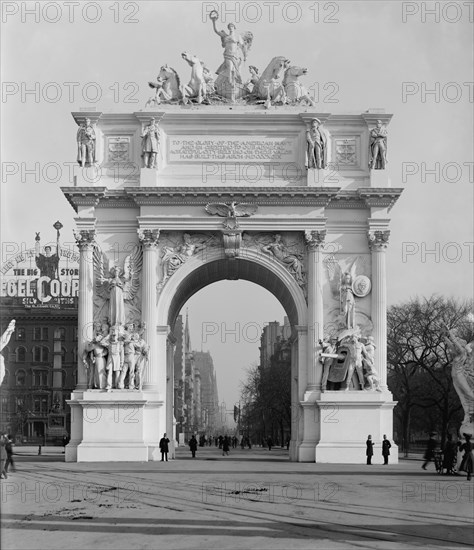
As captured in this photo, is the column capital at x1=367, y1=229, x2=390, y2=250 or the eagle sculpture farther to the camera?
the column capital at x1=367, y1=229, x2=390, y2=250

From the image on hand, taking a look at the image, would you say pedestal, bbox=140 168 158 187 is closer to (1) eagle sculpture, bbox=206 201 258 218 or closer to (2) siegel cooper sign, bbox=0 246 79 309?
(1) eagle sculpture, bbox=206 201 258 218

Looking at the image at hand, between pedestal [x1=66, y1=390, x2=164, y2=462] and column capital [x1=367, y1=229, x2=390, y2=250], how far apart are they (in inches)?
417

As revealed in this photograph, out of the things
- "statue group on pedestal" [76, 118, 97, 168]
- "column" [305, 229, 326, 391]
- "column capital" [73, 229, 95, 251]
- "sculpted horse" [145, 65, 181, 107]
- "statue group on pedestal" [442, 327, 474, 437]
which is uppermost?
"sculpted horse" [145, 65, 181, 107]

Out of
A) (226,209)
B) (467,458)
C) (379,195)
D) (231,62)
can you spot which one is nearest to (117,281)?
(226,209)

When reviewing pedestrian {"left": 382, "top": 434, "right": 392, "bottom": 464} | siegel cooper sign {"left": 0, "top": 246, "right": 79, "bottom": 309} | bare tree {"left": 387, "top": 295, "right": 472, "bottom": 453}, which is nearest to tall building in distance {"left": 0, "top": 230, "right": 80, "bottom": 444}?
siegel cooper sign {"left": 0, "top": 246, "right": 79, "bottom": 309}

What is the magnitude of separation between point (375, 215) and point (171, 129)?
8.68 m

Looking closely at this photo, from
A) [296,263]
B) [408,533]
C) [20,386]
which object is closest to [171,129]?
[296,263]

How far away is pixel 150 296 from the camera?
4062cm

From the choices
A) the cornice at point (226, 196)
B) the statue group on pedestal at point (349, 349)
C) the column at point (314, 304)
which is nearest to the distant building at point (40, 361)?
the cornice at point (226, 196)

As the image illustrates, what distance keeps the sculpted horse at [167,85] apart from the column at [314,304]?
7723 millimetres

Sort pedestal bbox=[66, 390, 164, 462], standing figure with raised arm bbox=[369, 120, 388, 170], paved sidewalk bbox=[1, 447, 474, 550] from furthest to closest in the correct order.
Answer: standing figure with raised arm bbox=[369, 120, 388, 170], pedestal bbox=[66, 390, 164, 462], paved sidewalk bbox=[1, 447, 474, 550]

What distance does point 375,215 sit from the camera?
41.3 metres

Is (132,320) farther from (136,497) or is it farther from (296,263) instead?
(136,497)

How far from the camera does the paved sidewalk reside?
15.6 m
